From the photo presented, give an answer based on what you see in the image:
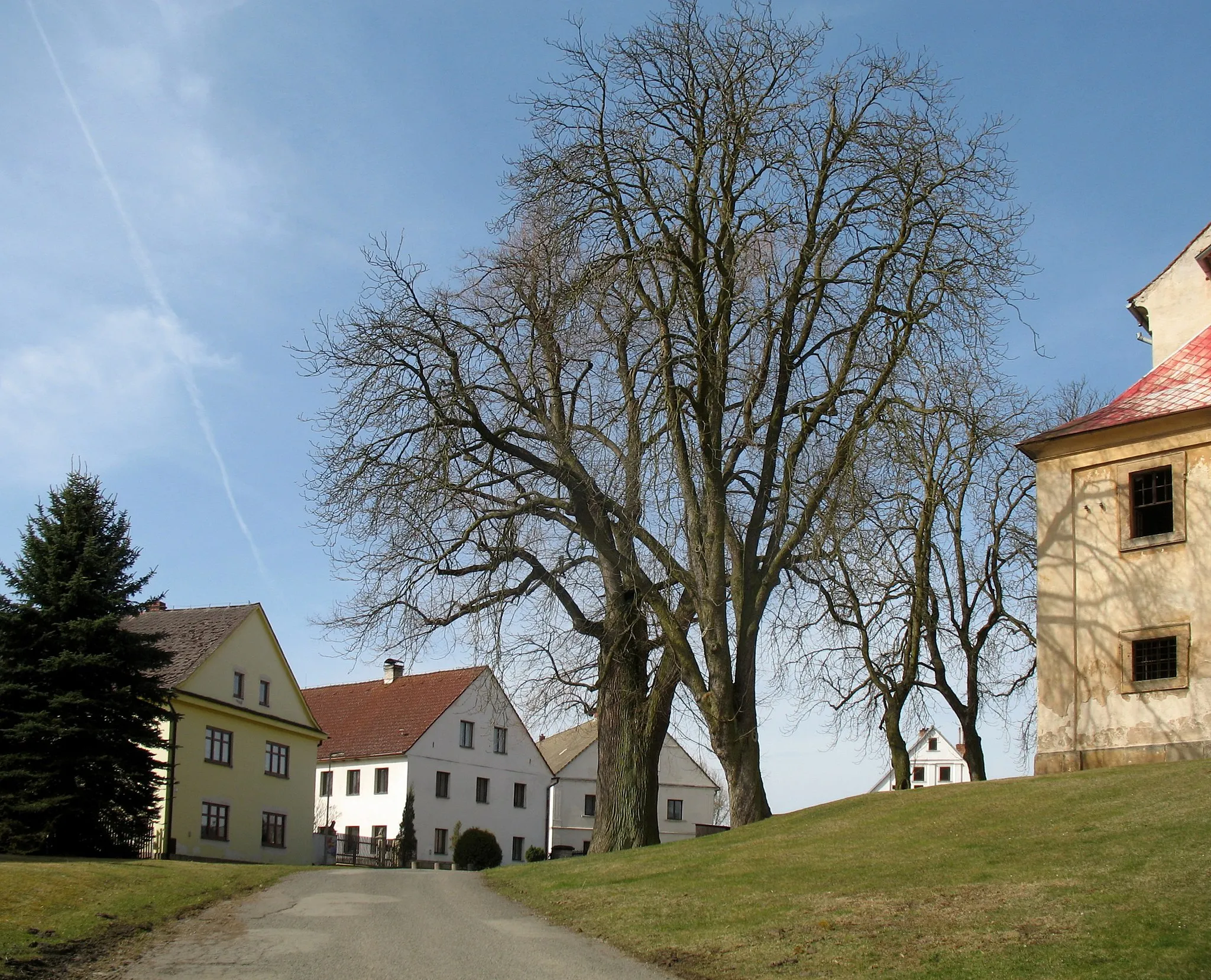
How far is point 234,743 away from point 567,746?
29.3m

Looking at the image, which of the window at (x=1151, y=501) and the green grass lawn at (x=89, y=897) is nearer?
the green grass lawn at (x=89, y=897)

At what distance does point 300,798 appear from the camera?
4378 centimetres

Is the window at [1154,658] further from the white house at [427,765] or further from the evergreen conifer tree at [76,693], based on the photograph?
the white house at [427,765]

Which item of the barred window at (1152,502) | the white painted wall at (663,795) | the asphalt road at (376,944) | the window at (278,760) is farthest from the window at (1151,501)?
the white painted wall at (663,795)

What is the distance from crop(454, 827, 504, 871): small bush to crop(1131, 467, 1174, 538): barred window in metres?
29.5

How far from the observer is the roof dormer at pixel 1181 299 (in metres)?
25.9

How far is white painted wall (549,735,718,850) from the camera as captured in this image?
205 feet

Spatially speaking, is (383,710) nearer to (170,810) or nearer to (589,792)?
(589,792)

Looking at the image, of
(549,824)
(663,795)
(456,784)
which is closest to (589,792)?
(549,824)

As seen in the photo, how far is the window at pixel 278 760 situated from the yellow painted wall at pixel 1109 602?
27628 millimetres

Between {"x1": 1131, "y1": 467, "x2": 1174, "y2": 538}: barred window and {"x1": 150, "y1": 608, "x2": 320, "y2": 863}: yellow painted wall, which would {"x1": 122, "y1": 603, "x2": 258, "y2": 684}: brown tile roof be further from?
{"x1": 1131, "y1": 467, "x2": 1174, "y2": 538}: barred window

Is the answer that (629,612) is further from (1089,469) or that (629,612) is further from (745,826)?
(1089,469)

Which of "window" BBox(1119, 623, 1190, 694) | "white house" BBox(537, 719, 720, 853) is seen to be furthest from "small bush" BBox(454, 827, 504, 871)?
"window" BBox(1119, 623, 1190, 694)

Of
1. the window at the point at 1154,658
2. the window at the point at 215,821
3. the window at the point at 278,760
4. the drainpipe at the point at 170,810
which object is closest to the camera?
the window at the point at 1154,658
